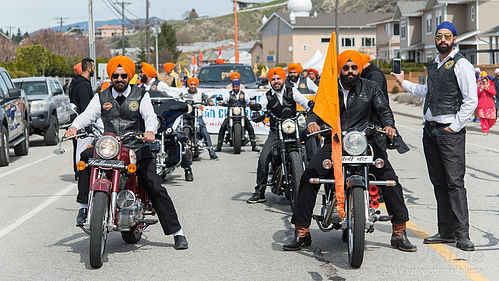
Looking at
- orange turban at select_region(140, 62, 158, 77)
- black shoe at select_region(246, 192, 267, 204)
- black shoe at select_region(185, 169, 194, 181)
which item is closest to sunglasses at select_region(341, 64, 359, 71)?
black shoe at select_region(246, 192, 267, 204)

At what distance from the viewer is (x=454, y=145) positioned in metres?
7.43

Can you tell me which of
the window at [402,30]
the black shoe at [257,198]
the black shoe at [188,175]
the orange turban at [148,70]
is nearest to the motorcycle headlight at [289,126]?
the black shoe at [257,198]

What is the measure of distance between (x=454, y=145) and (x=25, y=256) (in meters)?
4.27

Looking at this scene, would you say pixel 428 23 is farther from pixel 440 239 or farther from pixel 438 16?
pixel 440 239

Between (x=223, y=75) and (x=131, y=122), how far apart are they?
667 inches

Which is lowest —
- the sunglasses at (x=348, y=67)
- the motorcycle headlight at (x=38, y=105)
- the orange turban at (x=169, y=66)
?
the motorcycle headlight at (x=38, y=105)

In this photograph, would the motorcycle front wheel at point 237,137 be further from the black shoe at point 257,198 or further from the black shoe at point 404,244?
the black shoe at point 404,244

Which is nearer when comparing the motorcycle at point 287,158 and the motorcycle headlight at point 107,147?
the motorcycle headlight at point 107,147

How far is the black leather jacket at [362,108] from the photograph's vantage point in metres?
7.09

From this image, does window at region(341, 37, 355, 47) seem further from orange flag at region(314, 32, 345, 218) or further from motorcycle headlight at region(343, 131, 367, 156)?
motorcycle headlight at region(343, 131, 367, 156)

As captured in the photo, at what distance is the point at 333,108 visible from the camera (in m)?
6.81

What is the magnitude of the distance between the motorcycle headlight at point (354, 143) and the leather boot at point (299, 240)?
103cm

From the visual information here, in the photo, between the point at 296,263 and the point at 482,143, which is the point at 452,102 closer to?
the point at 296,263

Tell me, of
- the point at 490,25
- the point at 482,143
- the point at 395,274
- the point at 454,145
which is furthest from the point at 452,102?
the point at 490,25
